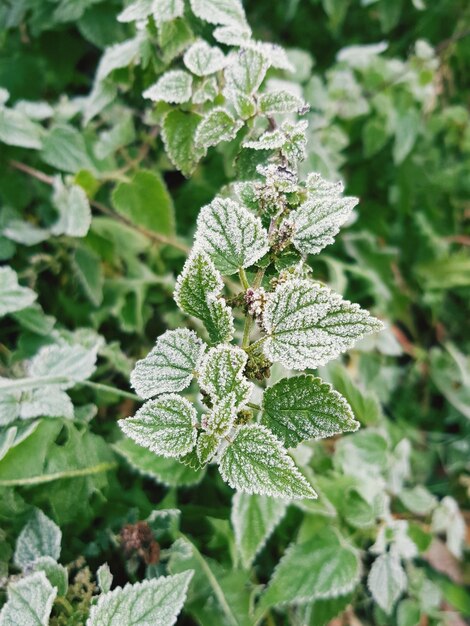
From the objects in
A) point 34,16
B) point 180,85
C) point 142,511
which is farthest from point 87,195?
point 142,511

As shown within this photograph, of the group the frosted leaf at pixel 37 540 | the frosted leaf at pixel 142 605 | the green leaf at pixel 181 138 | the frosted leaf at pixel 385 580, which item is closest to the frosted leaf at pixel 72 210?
the green leaf at pixel 181 138

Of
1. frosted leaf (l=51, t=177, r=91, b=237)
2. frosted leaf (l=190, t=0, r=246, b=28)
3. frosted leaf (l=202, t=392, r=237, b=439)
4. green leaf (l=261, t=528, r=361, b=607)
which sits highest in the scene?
frosted leaf (l=190, t=0, r=246, b=28)

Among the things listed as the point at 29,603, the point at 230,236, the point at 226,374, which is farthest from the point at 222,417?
the point at 29,603

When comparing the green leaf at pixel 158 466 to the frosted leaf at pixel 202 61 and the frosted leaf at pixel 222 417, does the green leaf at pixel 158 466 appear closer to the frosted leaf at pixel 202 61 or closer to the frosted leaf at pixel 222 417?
the frosted leaf at pixel 222 417

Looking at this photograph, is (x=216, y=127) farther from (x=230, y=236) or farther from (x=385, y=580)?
(x=385, y=580)

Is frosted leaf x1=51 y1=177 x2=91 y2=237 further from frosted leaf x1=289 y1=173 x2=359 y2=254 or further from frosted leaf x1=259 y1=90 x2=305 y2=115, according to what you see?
frosted leaf x1=289 y1=173 x2=359 y2=254

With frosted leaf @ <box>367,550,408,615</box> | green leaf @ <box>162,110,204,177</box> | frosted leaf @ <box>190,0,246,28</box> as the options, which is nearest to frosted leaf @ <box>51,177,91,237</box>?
green leaf @ <box>162,110,204,177</box>
